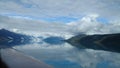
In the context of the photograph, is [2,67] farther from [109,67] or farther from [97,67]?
[109,67]

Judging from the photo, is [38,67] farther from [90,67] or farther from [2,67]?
[90,67]

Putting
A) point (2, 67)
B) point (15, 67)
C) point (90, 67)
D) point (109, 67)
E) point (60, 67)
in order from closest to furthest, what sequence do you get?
point (2, 67), point (15, 67), point (60, 67), point (90, 67), point (109, 67)

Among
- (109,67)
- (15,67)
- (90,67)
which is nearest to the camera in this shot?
(15,67)

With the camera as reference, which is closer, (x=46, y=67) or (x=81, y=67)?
(x=46, y=67)

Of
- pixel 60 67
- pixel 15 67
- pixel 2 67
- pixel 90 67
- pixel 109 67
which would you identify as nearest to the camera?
pixel 2 67

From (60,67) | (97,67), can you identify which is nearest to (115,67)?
(97,67)

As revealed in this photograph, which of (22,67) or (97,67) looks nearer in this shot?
(22,67)

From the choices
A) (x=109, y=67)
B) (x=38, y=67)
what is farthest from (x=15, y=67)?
(x=109, y=67)

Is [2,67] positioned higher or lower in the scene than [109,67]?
higher

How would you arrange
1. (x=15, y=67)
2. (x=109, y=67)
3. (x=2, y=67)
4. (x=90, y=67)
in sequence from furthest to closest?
(x=109, y=67) < (x=90, y=67) < (x=15, y=67) < (x=2, y=67)
